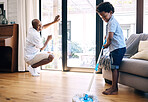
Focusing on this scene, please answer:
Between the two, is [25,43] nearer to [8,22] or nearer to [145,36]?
[8,22]

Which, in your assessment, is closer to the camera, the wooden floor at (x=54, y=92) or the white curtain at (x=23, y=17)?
the wooden floor at (x=54, y=92)

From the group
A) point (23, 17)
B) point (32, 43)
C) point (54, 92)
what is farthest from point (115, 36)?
point (23, 17)

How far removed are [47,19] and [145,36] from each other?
221 centimetres

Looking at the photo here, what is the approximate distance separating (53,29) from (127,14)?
1670 millimetres

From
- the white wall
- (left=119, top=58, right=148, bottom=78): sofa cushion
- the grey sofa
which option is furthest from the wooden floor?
the white wall

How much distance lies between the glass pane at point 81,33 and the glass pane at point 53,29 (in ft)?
0.80

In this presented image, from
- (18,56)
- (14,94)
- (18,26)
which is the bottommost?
(14,94)

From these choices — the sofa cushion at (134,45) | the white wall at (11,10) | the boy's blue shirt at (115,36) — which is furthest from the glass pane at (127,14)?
the white wall at (11,10)

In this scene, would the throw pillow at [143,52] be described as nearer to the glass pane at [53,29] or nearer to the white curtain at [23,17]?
the glass pane at [53,29]

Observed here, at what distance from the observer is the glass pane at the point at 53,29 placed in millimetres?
3596

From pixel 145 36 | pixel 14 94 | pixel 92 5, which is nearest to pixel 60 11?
pixel 92 5

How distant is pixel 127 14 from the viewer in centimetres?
316

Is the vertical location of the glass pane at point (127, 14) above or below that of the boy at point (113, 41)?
above

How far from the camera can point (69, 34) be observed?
11.6 feet
